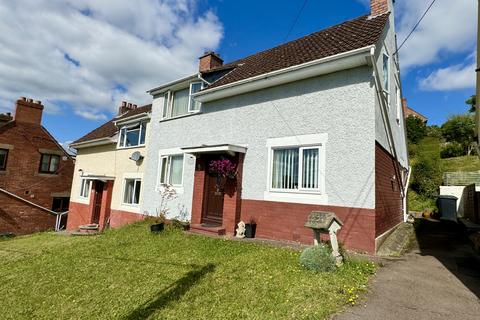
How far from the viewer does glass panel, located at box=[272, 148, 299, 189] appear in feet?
30.0

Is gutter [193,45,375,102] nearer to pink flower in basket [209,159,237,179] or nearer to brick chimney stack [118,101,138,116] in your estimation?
pink flower in basket [209,159,237,179]

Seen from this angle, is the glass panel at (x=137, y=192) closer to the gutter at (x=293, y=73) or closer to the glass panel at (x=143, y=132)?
the glass panel at (x=143, y=132)

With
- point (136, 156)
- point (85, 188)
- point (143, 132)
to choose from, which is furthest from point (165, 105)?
point (85, 188)

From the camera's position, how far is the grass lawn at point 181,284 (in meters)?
4.81

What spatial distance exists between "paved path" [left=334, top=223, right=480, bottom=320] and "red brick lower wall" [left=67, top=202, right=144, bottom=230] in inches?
464

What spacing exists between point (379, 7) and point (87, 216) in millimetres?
20312

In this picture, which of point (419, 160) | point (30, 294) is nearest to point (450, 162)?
point (419, 160)

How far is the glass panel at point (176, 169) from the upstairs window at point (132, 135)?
3595 mm

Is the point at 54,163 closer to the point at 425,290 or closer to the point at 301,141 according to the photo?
the point at 301,141

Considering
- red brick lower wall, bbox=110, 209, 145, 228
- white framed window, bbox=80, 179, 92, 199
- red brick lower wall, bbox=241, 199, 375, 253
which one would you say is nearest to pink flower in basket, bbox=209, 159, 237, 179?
red brick lower wall, bbox=241, 199, 375, 253

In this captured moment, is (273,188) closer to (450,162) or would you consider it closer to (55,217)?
(55,217)

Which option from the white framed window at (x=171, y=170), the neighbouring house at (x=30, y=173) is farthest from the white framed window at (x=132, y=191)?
the neighbouring house at (x=30, y=173)

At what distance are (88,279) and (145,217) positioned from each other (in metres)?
6.91

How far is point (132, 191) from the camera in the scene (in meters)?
16.3
